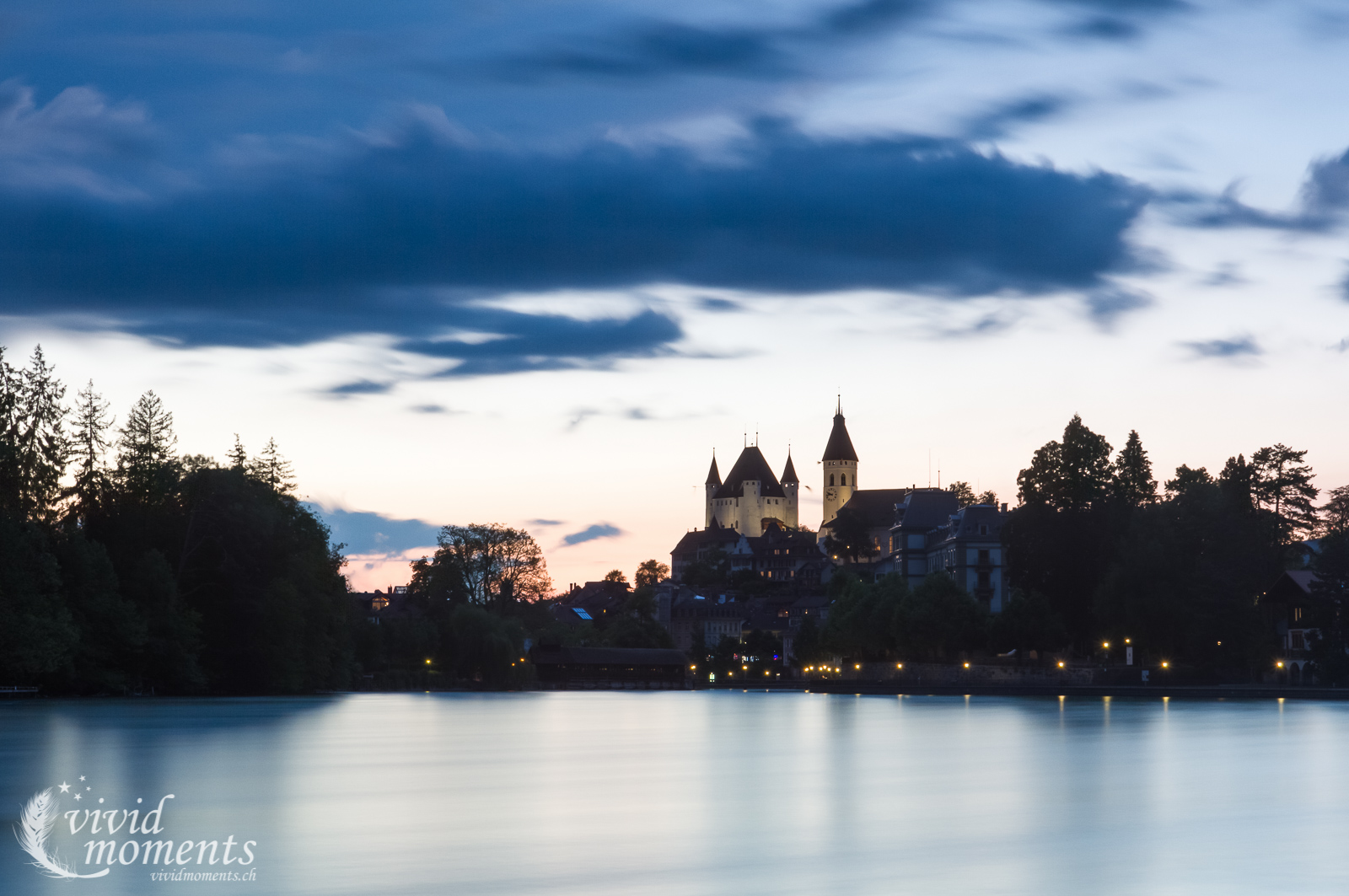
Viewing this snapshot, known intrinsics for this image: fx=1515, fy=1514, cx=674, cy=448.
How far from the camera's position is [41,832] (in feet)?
68.9

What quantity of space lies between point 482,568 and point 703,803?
9471 cm

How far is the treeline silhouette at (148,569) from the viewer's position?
58.3m

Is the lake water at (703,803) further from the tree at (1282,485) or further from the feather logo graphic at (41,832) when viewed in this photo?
the tree at (1282,485)

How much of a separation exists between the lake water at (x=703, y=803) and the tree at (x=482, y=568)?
63.0 meters

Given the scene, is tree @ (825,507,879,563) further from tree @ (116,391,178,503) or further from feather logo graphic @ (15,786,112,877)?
feather logo graphic @ (15,786,112,877)

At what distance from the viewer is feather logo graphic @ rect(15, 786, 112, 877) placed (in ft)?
57.9

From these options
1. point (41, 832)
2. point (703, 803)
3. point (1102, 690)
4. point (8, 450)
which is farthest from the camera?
point (1102, 690)

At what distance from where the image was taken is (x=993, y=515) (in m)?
122

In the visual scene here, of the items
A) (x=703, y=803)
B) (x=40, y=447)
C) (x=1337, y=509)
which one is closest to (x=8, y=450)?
(x=40, y=447)

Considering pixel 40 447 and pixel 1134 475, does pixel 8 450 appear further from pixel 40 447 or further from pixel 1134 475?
pixel 1134 475

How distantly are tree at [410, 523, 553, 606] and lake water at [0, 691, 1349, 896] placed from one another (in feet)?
207

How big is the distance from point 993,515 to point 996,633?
84.2 feet

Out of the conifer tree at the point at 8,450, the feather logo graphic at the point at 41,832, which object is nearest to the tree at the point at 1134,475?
the conifer tree at the point at 8,450

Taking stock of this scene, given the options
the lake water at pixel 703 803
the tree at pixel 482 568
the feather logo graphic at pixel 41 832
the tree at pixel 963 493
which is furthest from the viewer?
the tree at pixel 963 493
